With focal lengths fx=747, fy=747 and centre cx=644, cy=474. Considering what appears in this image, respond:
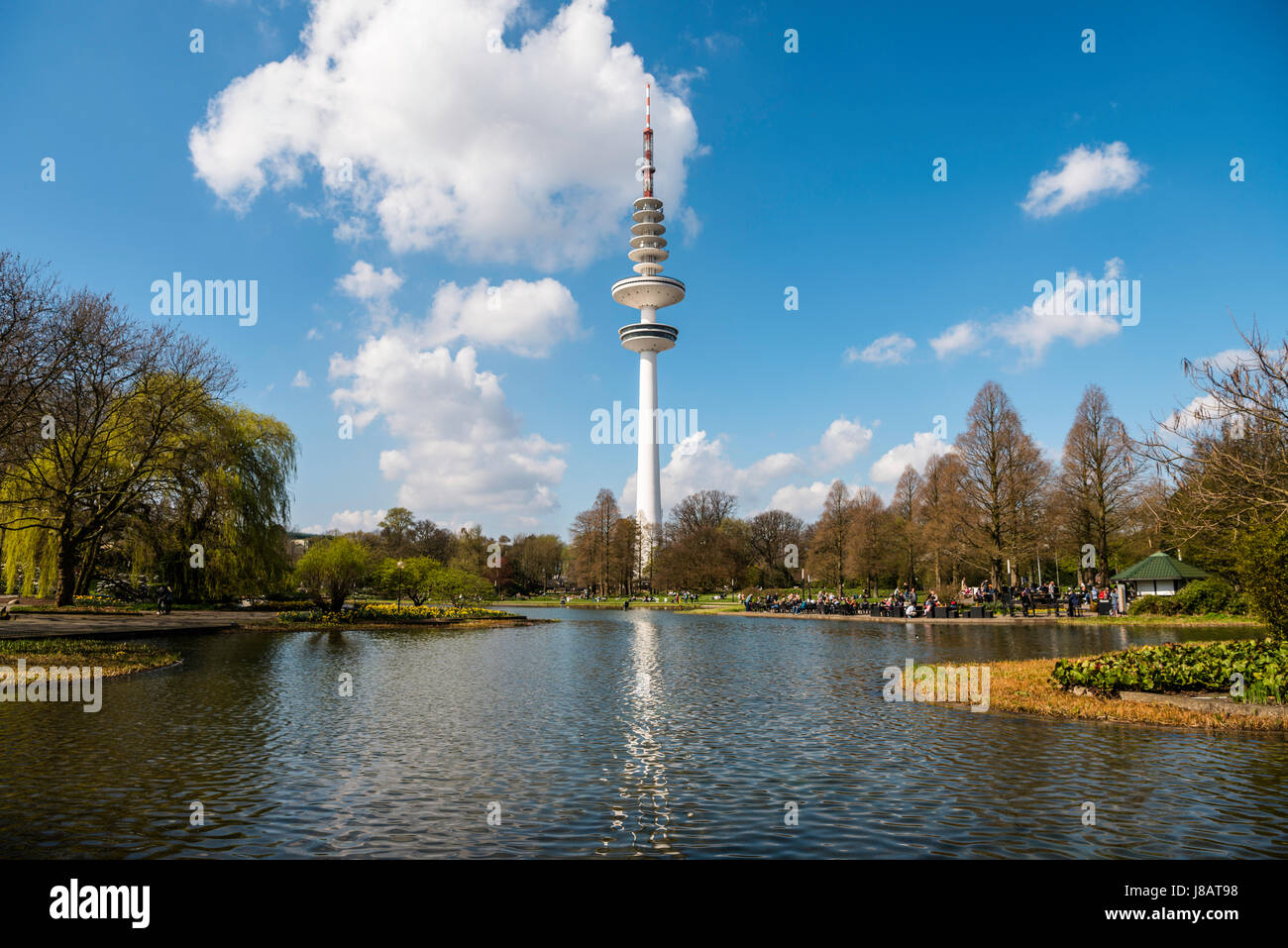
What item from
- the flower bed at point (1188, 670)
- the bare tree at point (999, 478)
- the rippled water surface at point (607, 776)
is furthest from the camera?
the bare tree at point (999, 478)

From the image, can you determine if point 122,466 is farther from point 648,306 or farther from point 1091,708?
point 648,306

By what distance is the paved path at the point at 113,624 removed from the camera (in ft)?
85.4

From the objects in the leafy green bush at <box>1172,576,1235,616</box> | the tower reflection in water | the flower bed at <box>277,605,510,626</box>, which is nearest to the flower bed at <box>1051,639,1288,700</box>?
the tower reflection in water

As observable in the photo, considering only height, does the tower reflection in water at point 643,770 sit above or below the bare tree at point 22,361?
below

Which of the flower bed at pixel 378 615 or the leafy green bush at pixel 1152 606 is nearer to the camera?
the leafy green bush at pixel 1152 606

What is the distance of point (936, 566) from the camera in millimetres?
57312

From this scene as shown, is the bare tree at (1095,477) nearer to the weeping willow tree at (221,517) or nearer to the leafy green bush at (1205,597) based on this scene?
the leafy green bush at (1205,597)

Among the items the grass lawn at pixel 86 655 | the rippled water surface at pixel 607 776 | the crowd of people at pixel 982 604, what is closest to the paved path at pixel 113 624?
the grass lawn at pixel 86 655

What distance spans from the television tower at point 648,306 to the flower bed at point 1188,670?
330 feet

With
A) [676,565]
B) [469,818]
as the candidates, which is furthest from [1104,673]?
[676,565]

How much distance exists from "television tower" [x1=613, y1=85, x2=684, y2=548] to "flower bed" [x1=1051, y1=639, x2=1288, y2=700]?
100 m

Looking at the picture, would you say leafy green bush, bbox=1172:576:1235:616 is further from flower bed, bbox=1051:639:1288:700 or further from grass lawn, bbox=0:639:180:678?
grass lawn, bbox=0:639:180:678

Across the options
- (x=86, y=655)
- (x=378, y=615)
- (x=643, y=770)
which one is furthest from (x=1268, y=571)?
(x=378, y=615)

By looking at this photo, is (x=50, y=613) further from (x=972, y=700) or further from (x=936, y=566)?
(x=936, y=566)
